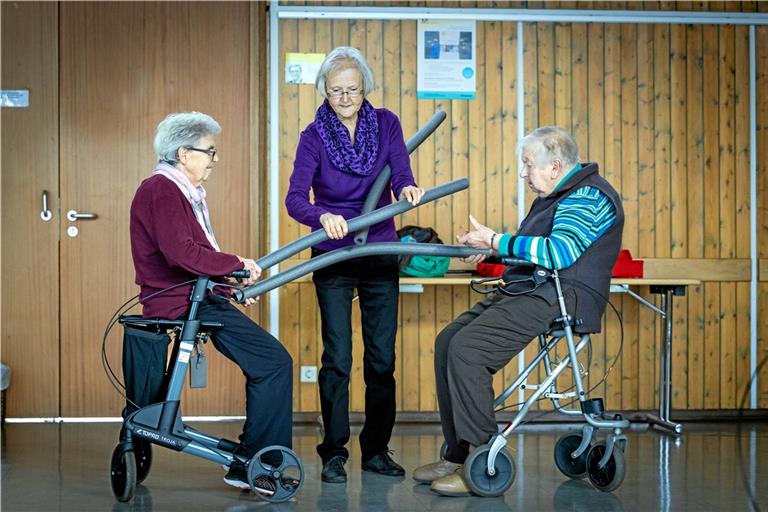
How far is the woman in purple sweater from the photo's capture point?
12.3 feet

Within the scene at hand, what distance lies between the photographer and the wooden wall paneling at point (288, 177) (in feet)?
18.1

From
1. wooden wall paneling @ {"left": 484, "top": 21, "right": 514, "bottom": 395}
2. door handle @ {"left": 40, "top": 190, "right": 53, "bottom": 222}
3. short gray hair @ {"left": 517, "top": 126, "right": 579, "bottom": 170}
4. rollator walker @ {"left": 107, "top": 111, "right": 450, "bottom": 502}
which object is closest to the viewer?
rollator walker @ {"left": 107, "top": 111, "right": 450, "bottom": 502}

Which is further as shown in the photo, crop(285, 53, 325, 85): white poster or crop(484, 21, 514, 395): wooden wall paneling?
crop(484, 21, 514, 395): wooden wall paneling

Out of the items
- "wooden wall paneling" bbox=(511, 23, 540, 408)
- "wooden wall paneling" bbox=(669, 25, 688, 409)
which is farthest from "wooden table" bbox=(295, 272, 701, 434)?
"wooden wall paneling" bbox=(511, 23, 540, 408)

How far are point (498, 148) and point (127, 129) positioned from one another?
81.6 inches

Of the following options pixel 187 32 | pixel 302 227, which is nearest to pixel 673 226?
pixel 302 227

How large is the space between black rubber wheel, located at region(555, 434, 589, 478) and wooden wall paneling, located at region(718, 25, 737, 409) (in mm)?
2180

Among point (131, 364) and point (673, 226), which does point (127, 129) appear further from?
point (673, 226)

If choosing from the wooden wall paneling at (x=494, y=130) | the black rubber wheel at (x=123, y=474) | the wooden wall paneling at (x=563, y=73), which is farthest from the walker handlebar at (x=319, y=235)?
the wooden wall paneling at (x=563, y=73)

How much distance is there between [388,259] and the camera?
3.85m

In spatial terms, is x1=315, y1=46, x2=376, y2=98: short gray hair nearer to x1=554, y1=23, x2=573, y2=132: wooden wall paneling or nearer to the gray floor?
the gray floor

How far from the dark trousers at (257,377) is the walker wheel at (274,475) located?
0.05m

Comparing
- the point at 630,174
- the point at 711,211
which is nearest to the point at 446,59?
the point at 630,174

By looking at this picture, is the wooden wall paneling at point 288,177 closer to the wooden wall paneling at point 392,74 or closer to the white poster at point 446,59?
the wooden wall paneling at point 392,74
